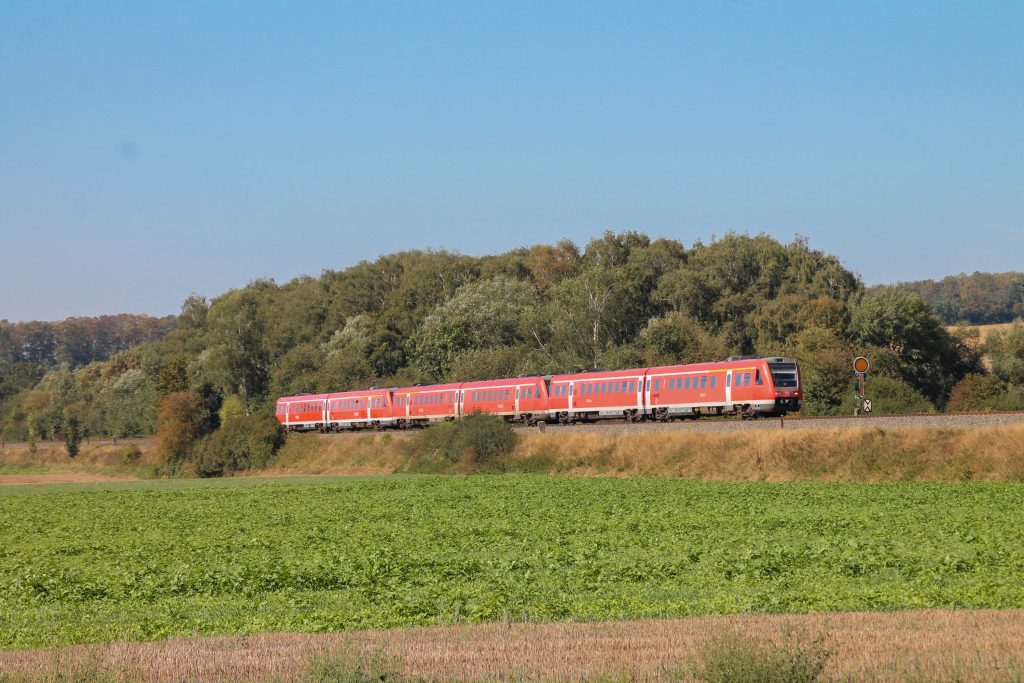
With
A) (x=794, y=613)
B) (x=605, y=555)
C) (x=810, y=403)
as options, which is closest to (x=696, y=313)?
(x=810, y=403)

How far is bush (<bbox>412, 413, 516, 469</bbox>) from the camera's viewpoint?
188ft

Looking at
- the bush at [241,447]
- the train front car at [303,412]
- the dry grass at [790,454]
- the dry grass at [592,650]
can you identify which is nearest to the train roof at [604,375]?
the dry grass at [790,454]

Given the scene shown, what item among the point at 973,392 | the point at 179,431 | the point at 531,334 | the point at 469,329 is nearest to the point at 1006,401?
the point at 973,392

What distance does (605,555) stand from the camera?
77.0ft

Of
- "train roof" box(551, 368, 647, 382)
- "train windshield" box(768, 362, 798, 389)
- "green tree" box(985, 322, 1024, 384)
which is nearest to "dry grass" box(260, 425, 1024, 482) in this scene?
"train roof" box(551, 368, 647, 382)

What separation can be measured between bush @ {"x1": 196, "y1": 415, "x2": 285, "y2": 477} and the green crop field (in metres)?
33.8

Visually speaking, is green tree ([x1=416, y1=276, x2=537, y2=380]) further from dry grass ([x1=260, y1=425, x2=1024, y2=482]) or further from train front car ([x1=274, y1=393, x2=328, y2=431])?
dry grass ([x1=260, y1=425, x2=1024, y2=482])

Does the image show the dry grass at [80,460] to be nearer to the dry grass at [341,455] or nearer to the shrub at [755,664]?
the dry grass at [341,455]

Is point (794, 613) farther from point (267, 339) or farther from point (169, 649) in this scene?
point (267, 339)

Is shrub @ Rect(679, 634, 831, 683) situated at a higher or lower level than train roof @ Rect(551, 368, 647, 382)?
lower

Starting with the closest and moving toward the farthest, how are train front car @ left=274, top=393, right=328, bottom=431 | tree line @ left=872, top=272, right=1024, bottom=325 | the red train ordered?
the red train, train front car @ left=274, top=393, right=328, bottom=431, tree line @ left=872, top=272, right=1024, bottom=325

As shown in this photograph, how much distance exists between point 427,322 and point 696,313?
2248 cm

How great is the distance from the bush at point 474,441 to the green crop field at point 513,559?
17011mm

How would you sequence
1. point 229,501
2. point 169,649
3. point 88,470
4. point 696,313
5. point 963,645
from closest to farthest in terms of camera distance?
point 963,645
point 169,649
point 229,501
point 88,470
point 696,313
